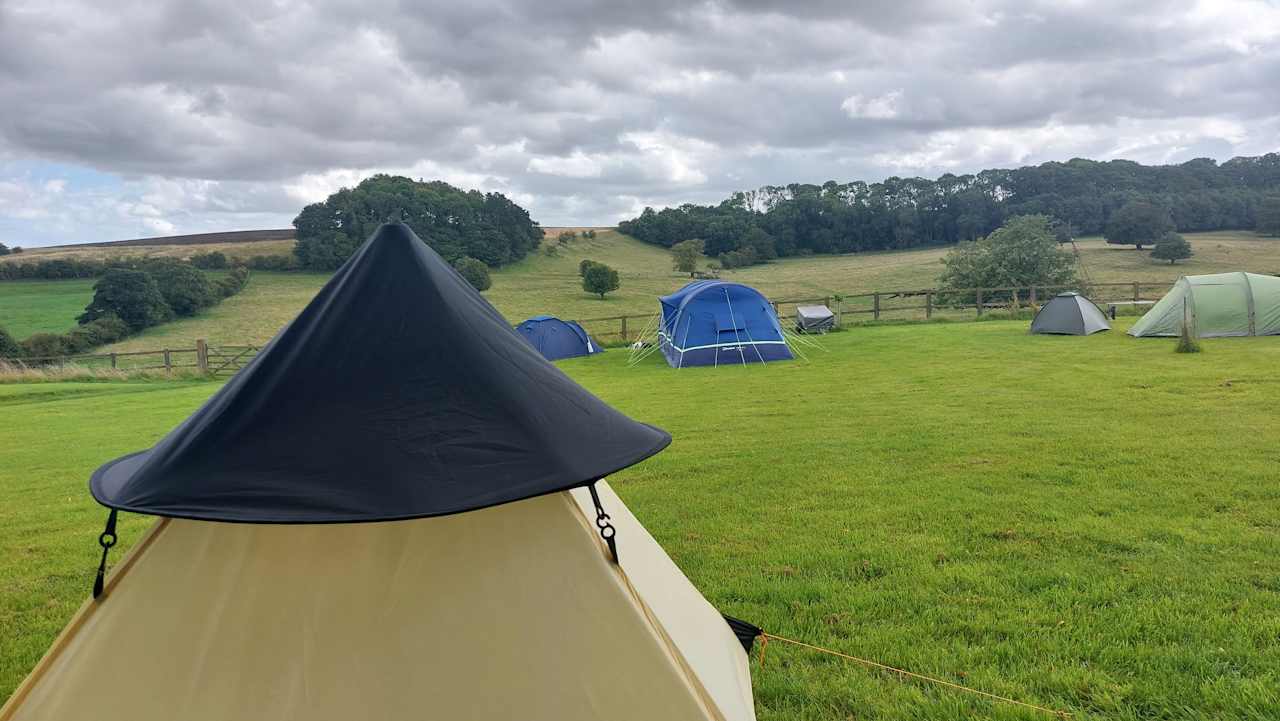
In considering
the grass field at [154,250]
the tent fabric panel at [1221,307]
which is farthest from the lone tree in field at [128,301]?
the tent fabric panel at [1221,307]

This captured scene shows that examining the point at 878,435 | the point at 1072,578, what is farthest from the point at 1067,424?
the point at 1072,578

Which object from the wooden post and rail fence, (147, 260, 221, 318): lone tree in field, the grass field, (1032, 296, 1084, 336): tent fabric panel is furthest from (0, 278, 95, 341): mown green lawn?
(1032, 296, 1084, 336): tent fabric panel

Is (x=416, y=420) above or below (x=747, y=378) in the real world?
above

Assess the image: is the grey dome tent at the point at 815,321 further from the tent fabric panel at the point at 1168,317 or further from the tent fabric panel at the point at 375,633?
the tent fabric panel at the point at 375,633

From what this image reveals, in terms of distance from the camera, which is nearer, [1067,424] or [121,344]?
[1067,424]

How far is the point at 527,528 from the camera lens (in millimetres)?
2406

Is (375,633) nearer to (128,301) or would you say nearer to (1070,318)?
(1070,318)

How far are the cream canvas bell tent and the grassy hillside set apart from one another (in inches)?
1379

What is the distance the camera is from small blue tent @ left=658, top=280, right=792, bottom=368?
18.4 metres

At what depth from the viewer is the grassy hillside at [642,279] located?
1636 inches

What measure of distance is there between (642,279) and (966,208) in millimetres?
34027

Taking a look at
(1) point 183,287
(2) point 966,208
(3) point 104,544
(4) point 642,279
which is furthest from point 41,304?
(2) point 966,208

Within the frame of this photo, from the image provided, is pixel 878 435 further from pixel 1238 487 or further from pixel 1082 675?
pixel 1082 675

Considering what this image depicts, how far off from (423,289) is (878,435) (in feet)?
23.4
